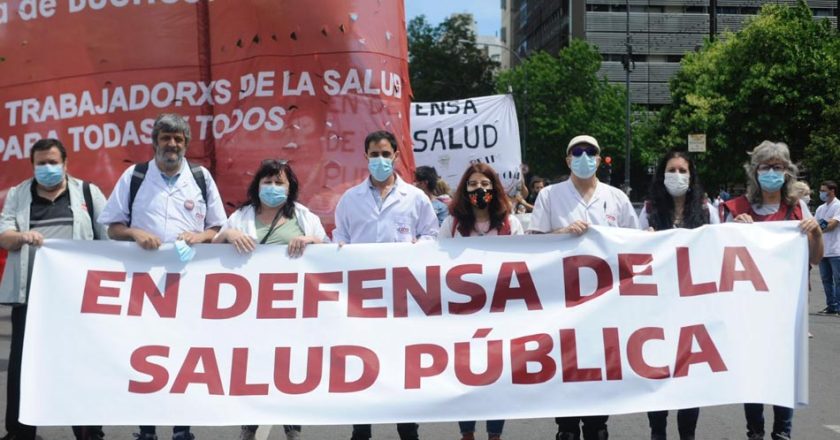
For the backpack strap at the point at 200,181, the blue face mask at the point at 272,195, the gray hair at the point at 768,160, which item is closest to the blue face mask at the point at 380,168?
the blue face mask at the point at 272,195

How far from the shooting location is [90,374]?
5.15 metres

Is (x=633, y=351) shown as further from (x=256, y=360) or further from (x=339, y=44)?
(x=339, y=44)

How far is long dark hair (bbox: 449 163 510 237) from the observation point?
5.51 metres

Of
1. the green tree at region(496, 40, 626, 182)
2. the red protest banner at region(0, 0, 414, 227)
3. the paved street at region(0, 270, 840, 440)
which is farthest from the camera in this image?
the green tree at region(496, 40, 626, 182)

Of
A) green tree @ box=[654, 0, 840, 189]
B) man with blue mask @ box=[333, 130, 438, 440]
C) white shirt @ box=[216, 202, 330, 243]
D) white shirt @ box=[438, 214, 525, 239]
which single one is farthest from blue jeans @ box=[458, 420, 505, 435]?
green tree @ box=[654, 0, 840, 189]

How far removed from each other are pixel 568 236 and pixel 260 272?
1616mm

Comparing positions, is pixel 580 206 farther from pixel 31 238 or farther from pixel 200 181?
pixel 31 238

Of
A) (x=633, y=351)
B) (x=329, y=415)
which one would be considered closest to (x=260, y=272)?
(x=329, y=415)

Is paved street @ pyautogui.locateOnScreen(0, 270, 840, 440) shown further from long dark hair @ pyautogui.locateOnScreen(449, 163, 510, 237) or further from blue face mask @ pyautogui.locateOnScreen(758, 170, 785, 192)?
blue face mask @ pyautogui.locateOnScreen(758, 170, 785, 192)

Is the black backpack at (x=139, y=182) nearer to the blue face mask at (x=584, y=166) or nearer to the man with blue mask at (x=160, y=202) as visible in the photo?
the man with blue mask at (x=160, y=202)

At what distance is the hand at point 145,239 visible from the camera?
17.4 feet

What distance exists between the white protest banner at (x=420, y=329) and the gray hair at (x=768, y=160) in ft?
0.76

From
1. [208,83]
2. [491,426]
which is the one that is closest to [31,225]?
[208,83]

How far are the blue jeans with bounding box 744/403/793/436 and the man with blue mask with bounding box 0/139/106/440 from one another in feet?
11.4
